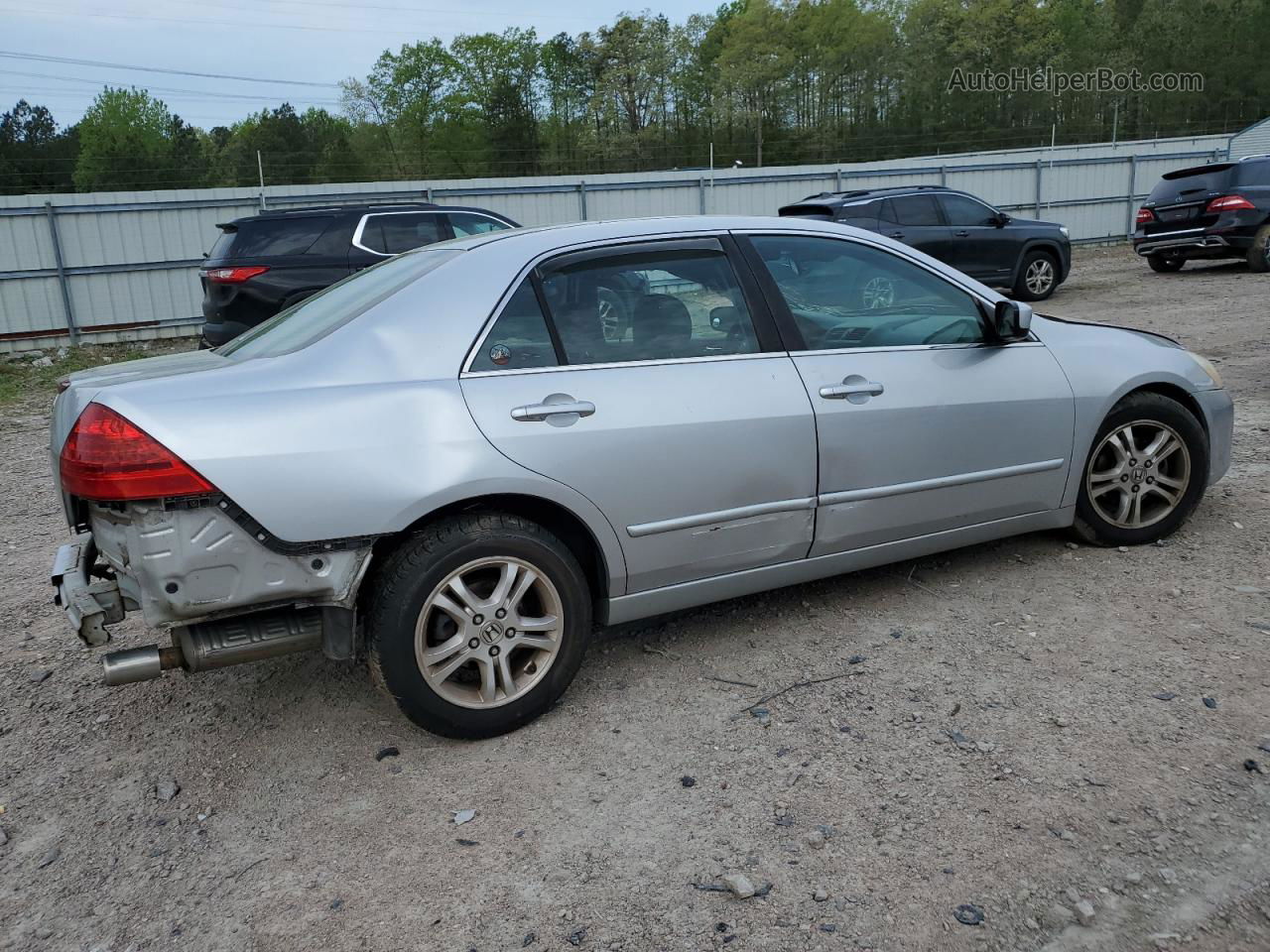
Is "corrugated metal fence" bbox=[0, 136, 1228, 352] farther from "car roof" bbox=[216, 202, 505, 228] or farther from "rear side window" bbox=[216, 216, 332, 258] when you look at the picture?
"rear side window" bbox=[216, 216, 332, 258]

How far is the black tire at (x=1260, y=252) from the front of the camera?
48.9ft

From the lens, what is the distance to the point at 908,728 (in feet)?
10.3

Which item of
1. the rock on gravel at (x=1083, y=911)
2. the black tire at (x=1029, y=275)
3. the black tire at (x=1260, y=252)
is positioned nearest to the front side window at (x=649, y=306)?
the rock on gravel at (x=1083, y=911)

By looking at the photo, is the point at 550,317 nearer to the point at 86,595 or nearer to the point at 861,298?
the point at 861,298

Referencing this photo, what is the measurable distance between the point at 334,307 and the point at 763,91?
70.9 m

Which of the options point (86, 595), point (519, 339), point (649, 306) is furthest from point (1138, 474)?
point (86, 595)

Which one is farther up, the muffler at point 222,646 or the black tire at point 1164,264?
the muffler at point 222,646

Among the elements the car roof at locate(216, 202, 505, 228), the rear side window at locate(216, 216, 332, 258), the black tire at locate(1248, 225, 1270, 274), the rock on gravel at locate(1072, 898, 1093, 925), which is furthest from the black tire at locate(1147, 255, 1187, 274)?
the rock on gravel at locate(1072, 898, 1093, 925)

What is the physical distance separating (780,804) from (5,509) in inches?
223

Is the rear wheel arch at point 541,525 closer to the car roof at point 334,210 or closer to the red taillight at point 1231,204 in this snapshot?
the car roof at point 334,210

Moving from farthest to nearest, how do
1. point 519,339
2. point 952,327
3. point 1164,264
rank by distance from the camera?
point 1164,264 → point 952,327 → point 519,339

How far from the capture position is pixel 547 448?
3156mm

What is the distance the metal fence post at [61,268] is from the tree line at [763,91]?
152ft
